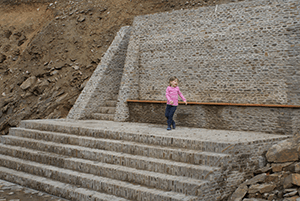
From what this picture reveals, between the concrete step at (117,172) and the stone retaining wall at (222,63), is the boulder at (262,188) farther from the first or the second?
the stone retaining wall at (222,63)

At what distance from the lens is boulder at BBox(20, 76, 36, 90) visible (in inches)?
520

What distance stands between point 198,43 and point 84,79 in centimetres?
601

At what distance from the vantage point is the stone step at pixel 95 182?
4441 millimetres

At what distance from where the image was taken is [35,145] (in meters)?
7.04

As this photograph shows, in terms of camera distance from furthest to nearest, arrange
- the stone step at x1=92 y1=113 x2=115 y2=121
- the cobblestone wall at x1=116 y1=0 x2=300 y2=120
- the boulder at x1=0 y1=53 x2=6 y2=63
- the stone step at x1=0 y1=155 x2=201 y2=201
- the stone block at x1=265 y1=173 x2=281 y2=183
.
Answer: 1. the boulder at x1=0 y1=53 x2=6 y2=63
2. the stone step at x1=92 y1=113 x2=115 y2=121
3. the cobblestone wall at x1=116 y1=0 x2=300 y2=120
4. the stone block at x1=265 y1=173 x2=281 y2=183
5. the stone step at x1=0 y1=155 x2=201 y2=201

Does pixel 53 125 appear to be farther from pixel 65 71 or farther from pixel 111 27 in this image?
pixel 111 27

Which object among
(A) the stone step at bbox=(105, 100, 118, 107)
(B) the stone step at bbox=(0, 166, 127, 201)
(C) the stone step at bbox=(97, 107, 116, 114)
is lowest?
(B) the stone step at bbox=(0, 166, 127, 201)

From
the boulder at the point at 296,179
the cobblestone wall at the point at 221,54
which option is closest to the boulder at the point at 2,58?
the cobblestone wall at the point at 221,54

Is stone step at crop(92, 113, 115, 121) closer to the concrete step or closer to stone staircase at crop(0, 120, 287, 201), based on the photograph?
stone staircase at crop(0, 120, 287, 201)

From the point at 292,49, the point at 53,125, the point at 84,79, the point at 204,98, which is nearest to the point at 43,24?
the point at 84,79

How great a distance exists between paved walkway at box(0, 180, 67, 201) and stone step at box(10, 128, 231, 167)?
4.74 ft

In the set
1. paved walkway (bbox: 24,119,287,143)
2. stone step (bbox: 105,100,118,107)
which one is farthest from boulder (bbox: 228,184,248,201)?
stone step (bbox: 105,100,118,107)

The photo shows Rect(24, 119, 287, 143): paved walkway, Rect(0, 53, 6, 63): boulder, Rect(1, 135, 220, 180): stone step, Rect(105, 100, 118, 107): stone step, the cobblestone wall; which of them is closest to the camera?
Rect(1, 135, 220, 180): stone step

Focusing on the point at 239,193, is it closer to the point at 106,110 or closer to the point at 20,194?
A: the point at 20,194
